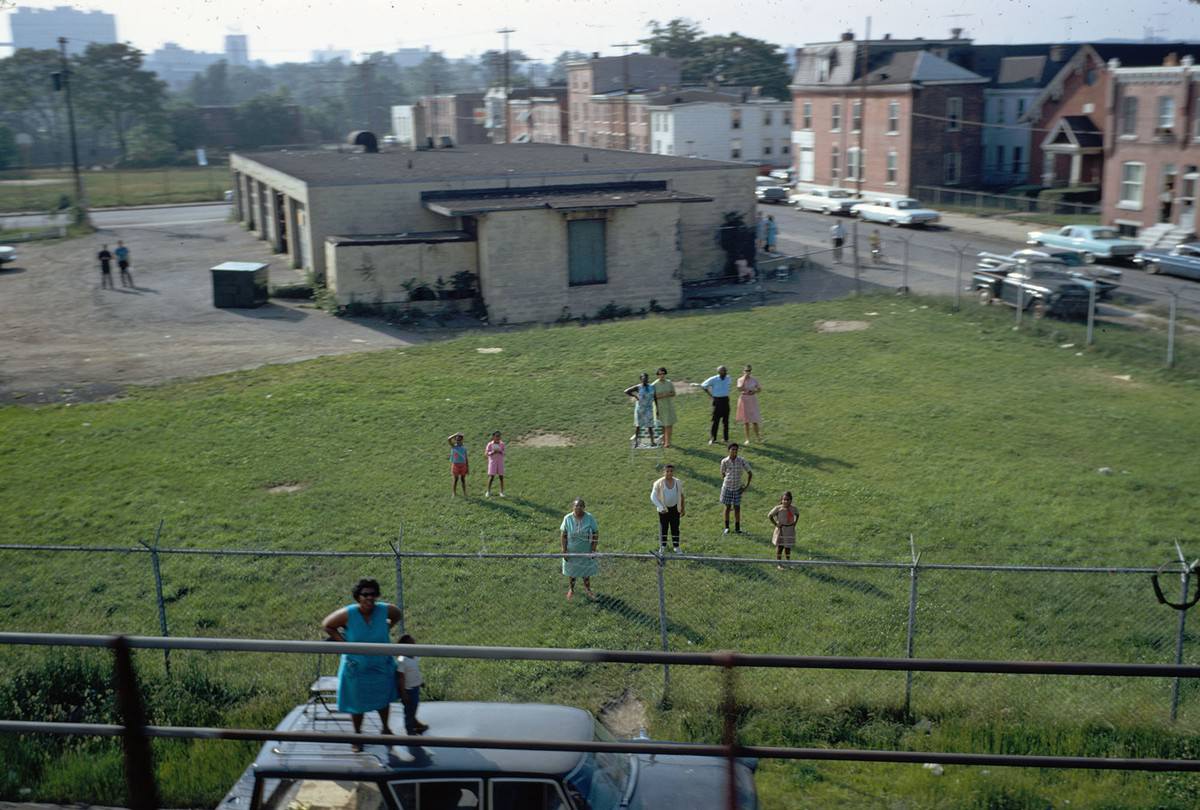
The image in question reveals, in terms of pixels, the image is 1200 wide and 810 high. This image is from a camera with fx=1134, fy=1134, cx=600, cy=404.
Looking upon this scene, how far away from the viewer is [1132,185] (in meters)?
46.1

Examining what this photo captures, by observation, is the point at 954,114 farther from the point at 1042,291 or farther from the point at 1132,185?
the point at 1042,291

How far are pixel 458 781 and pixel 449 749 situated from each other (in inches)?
8.6

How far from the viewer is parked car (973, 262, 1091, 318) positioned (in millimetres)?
30484

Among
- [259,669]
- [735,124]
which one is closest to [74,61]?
[735,124]

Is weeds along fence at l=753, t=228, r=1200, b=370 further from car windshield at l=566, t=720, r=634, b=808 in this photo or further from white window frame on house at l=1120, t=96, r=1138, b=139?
car windshield at l=566, t=720, r=634, b=808

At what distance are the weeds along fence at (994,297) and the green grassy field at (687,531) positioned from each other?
1.35 ft

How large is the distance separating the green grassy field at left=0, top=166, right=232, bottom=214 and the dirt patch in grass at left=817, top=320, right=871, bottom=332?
54.0 m

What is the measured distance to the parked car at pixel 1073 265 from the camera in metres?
33.6

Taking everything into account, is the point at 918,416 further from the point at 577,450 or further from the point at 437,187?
the point at 437,187

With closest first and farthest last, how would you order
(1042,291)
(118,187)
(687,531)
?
(687,531), (1042,291), (118,187)

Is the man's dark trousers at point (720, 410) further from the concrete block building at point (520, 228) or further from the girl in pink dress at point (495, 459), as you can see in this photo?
the concrete block building at point (520, 228)

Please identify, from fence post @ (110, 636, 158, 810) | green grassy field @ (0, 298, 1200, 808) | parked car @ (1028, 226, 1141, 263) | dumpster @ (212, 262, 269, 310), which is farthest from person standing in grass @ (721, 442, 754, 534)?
parked car @ (1028, 226, 1141, 263)

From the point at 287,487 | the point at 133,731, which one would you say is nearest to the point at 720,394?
the point at 287,487

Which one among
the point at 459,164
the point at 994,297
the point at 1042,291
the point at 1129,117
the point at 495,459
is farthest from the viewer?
the point at 1129,117
